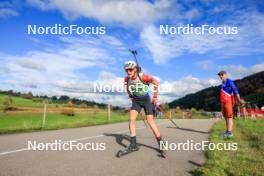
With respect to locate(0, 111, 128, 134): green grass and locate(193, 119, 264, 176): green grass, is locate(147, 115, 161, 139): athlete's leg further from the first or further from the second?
locate(0, 111, 128, 134): green grass

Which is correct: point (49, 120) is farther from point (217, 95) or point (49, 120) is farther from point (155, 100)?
point (217, 95)

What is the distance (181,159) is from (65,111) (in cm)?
2396

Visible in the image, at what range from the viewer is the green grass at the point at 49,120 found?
682 inches

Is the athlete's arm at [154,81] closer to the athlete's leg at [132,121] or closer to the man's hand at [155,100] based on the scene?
the man's hand at [155,100]

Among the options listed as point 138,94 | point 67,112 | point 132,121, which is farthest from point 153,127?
point 67,112

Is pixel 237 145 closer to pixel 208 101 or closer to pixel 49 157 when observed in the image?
pixel 49 157

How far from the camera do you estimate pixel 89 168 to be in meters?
5.92

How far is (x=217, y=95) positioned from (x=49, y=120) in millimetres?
92334

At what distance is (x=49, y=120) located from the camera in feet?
76.3

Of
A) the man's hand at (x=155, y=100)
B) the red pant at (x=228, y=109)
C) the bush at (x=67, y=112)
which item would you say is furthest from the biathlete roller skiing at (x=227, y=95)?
the bush at (x=67, y=112)

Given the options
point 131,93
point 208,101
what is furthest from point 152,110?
point 208,101

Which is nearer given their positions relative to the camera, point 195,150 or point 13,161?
point 13,161

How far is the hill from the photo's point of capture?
9806 centimetres

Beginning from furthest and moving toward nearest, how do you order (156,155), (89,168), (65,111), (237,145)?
(65,111) → (237,145) → (156,155) → (89,168)
